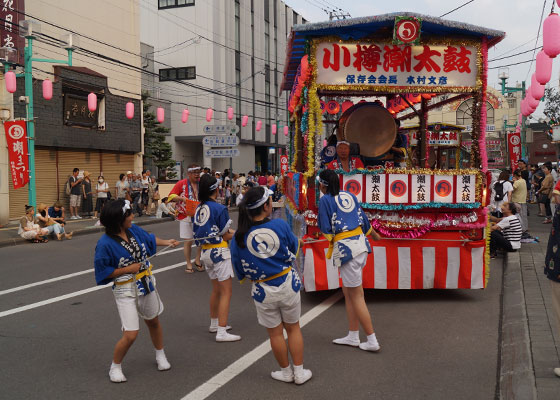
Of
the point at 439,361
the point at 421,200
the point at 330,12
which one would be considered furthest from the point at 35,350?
the point at 330,12

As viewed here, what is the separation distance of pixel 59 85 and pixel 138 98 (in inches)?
187

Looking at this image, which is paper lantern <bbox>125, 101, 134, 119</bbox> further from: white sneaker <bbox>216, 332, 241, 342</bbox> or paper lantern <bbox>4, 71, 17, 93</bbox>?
white sneaker <bbox>216, 332, 241, 342</bbox>

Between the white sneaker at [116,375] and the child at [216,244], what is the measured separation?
119cm

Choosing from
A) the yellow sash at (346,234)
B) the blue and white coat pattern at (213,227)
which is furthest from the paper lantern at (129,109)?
the yellow sash at (346,234)

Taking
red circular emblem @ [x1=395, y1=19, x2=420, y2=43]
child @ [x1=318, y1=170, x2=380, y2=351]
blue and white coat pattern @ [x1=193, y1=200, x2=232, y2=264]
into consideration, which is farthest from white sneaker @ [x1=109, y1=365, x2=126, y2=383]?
red circular emblem @ [x1=395, y1=19, x2=420, y2=43]

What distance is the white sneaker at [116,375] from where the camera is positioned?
429cm

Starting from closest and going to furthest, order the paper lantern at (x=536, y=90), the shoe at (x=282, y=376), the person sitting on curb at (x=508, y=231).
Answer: the shoe at (x=282, y=376), the person sitting on curb at (x=508, y=231), the paper lantern at (x=536, y=90)

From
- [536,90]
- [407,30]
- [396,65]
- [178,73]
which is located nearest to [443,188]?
[396,65]

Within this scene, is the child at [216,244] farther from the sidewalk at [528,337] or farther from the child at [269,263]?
the sidewalk at [528,337]

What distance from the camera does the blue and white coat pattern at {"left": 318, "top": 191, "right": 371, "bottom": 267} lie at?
4.97 m

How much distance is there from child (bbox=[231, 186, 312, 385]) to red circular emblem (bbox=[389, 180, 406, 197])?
2961mm

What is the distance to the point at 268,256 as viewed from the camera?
3.96 metres

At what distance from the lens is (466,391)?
405 centimetres

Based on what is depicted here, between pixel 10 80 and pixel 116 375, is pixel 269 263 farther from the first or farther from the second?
pixel 10 80
